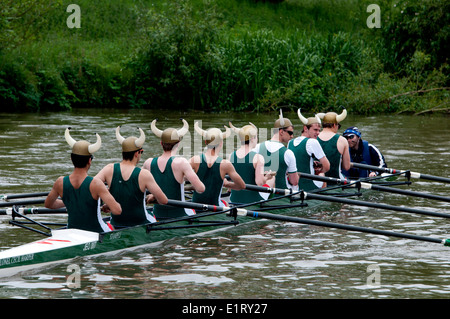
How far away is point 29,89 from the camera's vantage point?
2631 centimetres

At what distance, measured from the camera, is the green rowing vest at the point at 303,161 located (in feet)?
37.9

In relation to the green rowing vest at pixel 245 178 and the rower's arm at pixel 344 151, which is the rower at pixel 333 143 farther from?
the green rowing vest at pixel 245 178

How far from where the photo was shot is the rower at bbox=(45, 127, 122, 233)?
7836 millimetres

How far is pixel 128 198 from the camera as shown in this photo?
8461 millimetres

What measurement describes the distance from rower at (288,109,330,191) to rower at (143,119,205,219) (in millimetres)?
2805

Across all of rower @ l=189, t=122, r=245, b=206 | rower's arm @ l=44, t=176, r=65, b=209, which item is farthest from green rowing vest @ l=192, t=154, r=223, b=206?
rower's arm @ l=44, t=176, r=65, b=209

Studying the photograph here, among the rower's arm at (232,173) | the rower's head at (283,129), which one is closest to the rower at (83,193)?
the rower's arm at (232,173)

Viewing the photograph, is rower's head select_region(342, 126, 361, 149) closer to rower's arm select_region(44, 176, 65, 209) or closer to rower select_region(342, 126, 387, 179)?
rower select_region(342, 126, 387, 179)

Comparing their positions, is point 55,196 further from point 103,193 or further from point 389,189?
point 389,189

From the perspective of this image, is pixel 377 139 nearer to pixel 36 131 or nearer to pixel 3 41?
pixel 36 131

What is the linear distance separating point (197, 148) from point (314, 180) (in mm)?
8758

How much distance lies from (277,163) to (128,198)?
123 inches

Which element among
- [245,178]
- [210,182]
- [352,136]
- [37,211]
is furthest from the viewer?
[352,136]

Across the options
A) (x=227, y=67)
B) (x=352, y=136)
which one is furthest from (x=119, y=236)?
(x=227, y=67)
